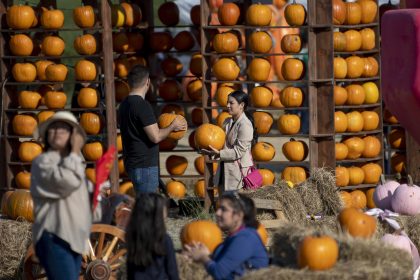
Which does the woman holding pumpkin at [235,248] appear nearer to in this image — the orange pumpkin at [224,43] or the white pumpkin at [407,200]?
the white pumpkin at [407,200]

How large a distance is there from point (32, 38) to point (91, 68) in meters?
1.10

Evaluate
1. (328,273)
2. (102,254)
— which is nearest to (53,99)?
(102,254)

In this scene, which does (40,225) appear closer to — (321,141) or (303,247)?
(303,247)

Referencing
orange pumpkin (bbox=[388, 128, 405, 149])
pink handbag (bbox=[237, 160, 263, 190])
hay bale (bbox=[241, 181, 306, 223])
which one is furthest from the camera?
orange pumpkin (bbox=[388, 128, 405, 149])

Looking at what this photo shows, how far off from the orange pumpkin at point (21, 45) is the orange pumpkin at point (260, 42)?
2665 millimetres

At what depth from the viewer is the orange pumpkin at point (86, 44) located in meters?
12.3

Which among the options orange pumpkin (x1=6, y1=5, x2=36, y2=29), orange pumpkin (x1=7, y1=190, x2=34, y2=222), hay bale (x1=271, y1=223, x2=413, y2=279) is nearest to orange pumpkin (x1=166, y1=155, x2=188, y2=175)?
orange pumpkin (x1=6, y1=5, x2=36, y2=29)

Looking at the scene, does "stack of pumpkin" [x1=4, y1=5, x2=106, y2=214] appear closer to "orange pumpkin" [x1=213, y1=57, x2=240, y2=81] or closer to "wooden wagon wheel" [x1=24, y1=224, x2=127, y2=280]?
"orange pumpkin" [x1=213, y1=57, x2=240, y2=81]

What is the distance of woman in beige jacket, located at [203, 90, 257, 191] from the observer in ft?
33.2

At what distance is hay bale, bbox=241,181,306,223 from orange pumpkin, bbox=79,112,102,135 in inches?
122

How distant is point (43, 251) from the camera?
6645mm

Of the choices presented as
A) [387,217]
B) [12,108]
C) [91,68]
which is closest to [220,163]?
[387,217]

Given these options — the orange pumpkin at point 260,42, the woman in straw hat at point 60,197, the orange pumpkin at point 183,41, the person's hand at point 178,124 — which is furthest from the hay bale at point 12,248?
the orange pumpkin at point 183,41

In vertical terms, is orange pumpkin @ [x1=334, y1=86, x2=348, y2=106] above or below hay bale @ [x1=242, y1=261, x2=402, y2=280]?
above
